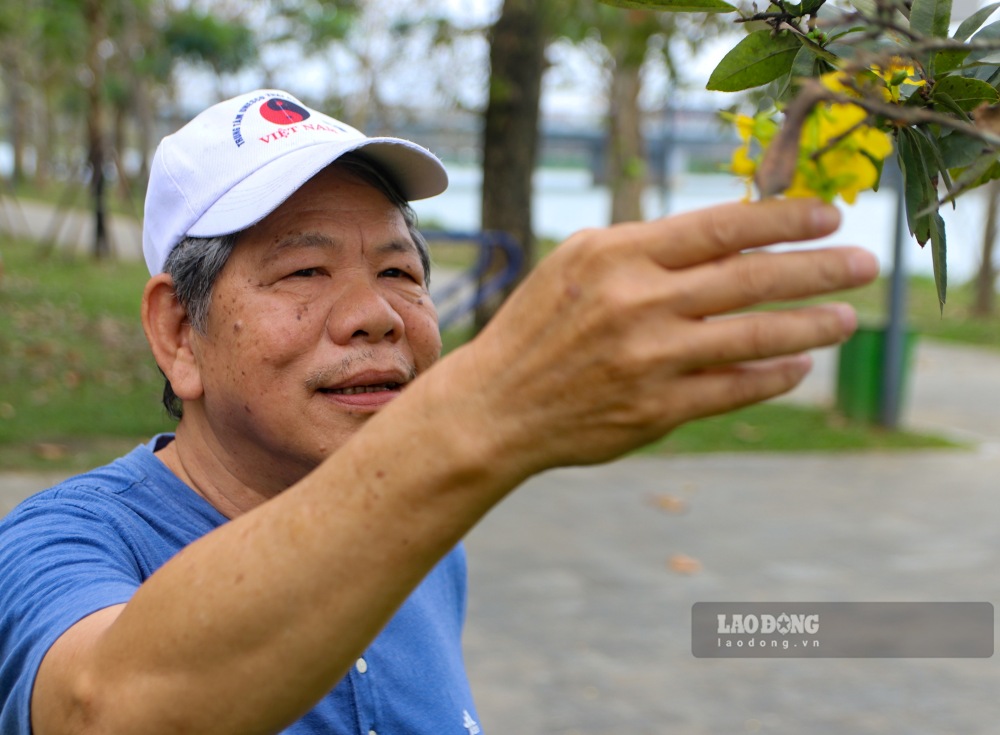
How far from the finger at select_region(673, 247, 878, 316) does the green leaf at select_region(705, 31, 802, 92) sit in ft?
1.00

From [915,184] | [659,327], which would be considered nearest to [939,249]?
[915,184]

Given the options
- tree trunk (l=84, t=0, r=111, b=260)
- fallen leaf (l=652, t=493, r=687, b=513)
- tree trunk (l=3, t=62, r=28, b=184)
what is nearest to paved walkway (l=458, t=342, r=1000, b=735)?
fallen leaf (l=652, t=493, r=687, b=513)

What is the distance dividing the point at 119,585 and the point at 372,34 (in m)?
19.5

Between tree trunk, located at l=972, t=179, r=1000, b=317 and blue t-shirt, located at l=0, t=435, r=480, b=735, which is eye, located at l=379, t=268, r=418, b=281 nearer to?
blue t-shirt, located at l=0, t=435, r=480, b=735

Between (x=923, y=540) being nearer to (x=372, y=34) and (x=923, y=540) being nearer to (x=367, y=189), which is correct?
(x=367, y=189)

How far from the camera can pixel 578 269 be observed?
866 millimetres

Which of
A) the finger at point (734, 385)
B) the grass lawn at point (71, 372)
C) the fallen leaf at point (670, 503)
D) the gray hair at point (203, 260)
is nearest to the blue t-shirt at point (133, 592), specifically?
the gray hair at point (203, 260)

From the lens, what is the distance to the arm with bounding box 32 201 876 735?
84cm

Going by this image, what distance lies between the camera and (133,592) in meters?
1.21

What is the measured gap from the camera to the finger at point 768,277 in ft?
2.71

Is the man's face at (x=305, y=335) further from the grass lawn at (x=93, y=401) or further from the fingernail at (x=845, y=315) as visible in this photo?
the grass lawn at (x=93, y=401)

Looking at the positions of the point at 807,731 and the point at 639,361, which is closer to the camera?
the point at 639,361

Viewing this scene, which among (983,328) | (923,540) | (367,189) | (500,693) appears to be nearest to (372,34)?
(983,328)

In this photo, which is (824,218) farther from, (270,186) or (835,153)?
(270,186)
